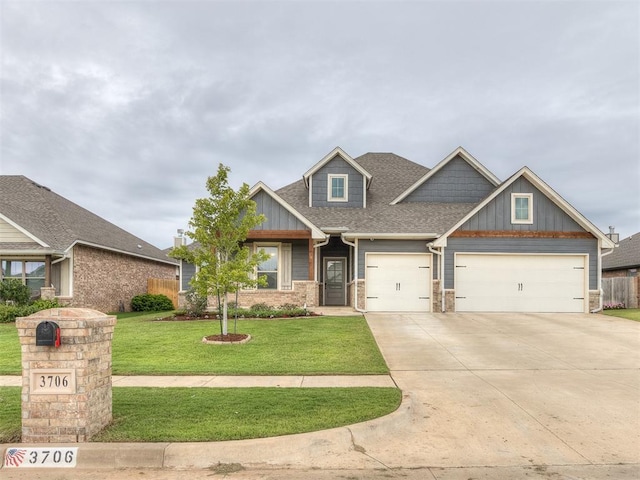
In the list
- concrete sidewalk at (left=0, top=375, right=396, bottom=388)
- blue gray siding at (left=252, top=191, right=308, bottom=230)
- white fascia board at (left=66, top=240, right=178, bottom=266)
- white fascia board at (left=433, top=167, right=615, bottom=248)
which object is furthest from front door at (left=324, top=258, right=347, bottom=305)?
concrete sidewalk at (left=0, top=375, right=396, bottom=388)

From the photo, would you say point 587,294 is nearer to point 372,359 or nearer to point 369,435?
point 372,359

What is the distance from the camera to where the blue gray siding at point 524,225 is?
56.7 ft

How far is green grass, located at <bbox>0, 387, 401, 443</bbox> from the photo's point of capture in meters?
5.02

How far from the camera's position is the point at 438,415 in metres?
6.08

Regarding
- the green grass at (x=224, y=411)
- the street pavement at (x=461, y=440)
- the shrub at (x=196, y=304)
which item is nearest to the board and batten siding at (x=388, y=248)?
the shrub at (x=196, y=304)

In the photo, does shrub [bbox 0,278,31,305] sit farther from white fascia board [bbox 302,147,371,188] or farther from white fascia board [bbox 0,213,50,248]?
white fascia board [bbox 302,147,371,188]

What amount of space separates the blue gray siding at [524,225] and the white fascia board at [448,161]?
11.7 ft

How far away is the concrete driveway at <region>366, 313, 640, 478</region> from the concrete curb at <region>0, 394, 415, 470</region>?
49 cm

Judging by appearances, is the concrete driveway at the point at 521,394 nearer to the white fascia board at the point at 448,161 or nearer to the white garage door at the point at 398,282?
the white garage door at the point at 398,282

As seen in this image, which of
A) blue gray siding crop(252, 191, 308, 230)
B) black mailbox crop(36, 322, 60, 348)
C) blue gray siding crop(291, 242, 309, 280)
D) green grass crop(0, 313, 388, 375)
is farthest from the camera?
blue gray siding crop(291, 242, 309, 280)

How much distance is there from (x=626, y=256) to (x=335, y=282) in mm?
18745

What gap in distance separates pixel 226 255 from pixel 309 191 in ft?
32.1

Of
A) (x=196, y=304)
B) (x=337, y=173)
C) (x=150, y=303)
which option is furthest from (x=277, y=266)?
(x=150, y=303)

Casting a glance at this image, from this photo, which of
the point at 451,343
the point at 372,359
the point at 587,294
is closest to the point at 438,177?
the point at 587,294
